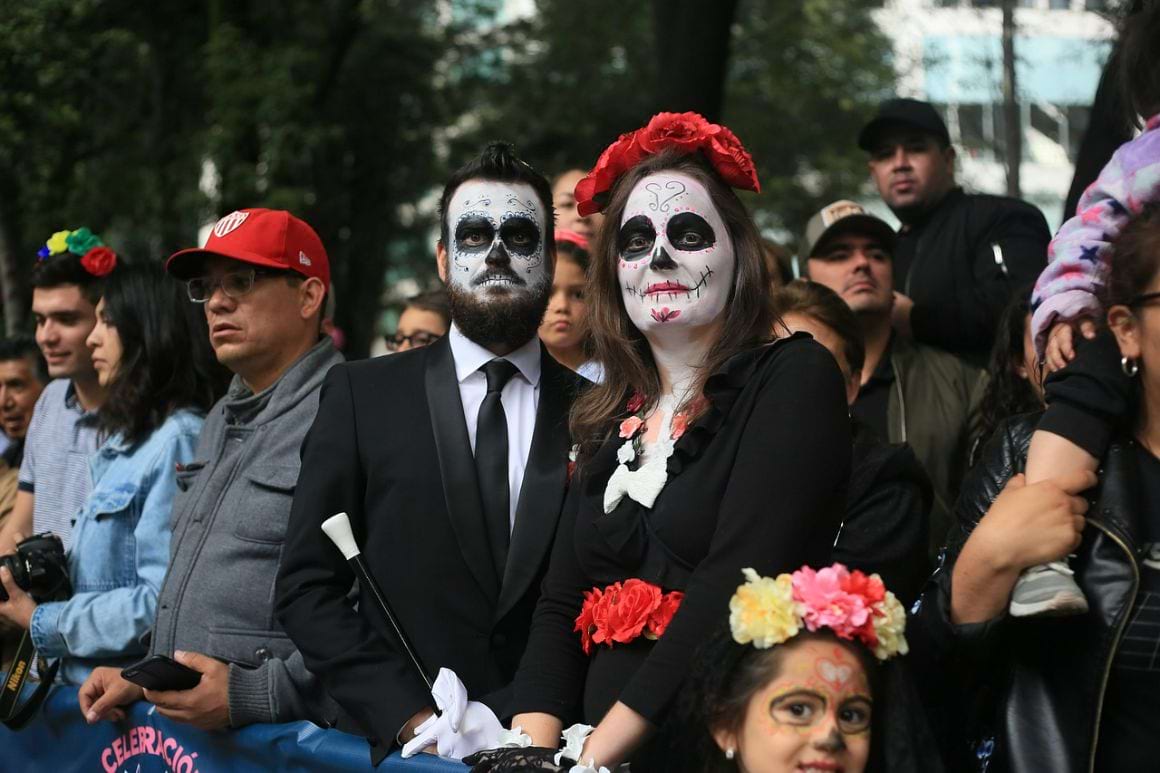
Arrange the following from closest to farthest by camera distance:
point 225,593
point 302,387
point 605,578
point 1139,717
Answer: point 1139,717 → point 605,578 → point 225,593 → point 302,387

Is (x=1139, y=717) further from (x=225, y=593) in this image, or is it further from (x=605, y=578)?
(x=225, y=593)

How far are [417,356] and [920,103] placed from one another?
318 centimetres

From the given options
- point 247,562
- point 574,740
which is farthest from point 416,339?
point 574,740

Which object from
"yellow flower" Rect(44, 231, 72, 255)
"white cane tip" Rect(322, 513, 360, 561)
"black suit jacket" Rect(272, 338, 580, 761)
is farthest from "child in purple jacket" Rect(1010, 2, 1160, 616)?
"yellow flower" Rect(44, 231, 72, 255)

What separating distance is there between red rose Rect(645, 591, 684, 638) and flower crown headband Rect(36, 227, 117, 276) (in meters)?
3.81

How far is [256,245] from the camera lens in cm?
490

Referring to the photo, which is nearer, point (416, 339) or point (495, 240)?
point (495, 240)

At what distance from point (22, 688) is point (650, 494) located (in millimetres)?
2933

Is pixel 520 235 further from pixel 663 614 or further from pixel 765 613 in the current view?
pixel 765 613

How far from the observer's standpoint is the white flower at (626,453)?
3.49m

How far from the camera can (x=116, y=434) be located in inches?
→ 215

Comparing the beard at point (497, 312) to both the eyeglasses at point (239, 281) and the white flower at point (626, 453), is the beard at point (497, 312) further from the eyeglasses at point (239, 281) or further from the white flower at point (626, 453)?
the eyeglasses at point (239, 281)

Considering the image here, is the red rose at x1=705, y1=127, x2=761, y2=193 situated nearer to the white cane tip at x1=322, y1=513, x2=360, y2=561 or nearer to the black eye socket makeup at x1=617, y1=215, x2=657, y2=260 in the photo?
the black eye socket makeup at x1=617, y1=215, x2=657, y2=260

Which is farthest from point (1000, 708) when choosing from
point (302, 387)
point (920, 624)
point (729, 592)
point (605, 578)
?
point (302, 387)
